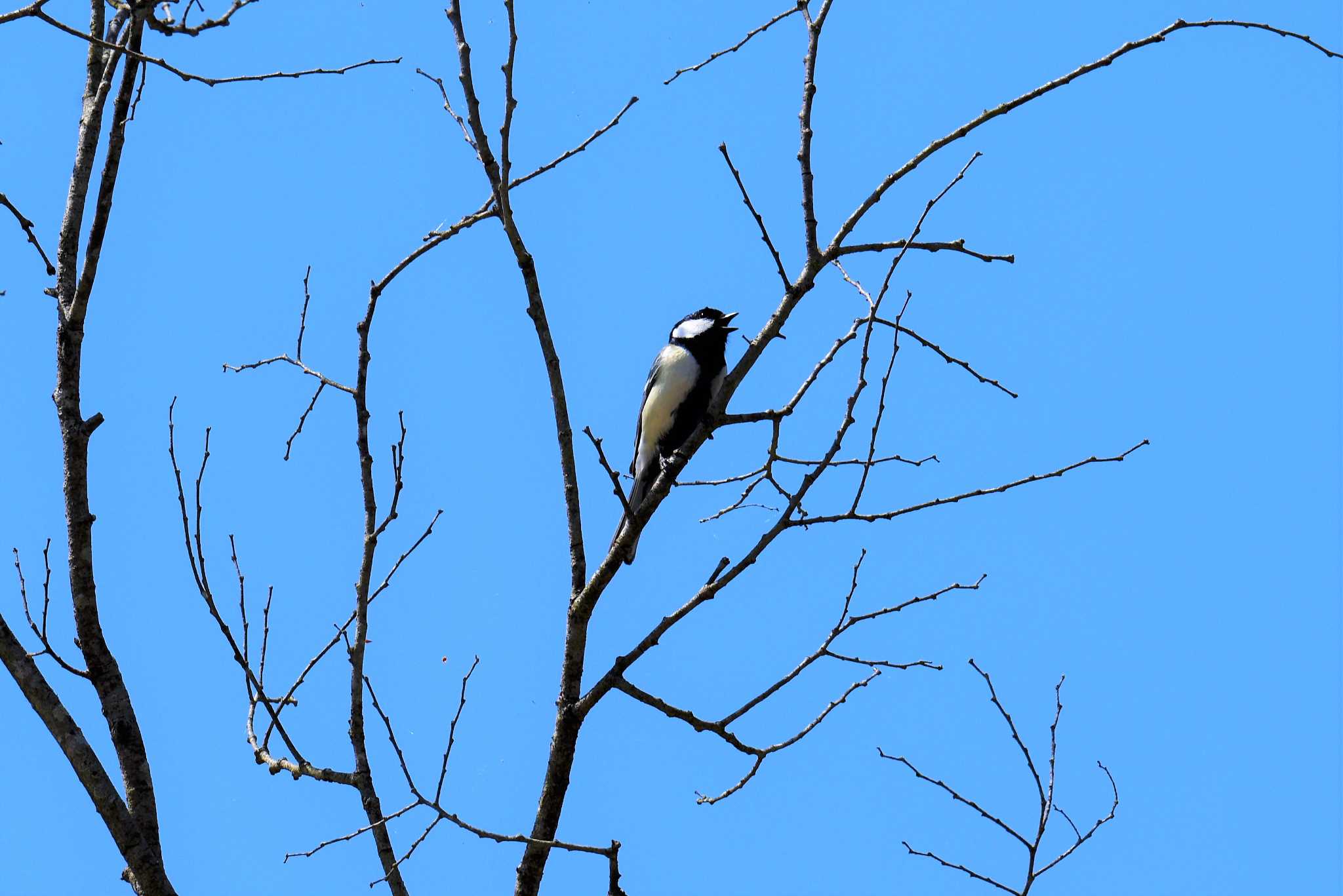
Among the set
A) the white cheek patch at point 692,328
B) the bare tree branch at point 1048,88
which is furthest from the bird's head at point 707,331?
the bare tree branch at point 1048,88

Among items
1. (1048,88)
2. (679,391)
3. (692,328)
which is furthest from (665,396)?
(1048,88)

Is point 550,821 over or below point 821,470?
below

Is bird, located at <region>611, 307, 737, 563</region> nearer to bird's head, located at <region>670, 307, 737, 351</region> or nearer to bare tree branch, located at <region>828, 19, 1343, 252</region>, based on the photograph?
bird's head, located at <region>670, 307, 737, 351</region>

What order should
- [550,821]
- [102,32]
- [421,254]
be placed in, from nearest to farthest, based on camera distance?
1. [550,821]
2. [421,254]
3. [102,32]

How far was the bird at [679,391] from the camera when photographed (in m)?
5.73

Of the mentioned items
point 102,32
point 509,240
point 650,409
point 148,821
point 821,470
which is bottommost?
point 148,821

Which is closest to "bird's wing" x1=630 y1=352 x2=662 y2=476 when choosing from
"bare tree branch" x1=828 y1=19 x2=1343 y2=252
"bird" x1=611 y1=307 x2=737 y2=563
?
"bird" x1=611 y1=307 x2=737 y2=563

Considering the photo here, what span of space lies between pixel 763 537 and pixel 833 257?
719mm

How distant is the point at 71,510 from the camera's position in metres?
3.50

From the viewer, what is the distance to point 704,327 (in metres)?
5.95

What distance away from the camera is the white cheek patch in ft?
19.4

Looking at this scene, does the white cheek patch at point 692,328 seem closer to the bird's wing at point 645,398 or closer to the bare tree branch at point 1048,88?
the bird's wing at point 645,398

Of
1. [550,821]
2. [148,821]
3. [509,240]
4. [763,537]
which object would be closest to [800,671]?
[763,537]

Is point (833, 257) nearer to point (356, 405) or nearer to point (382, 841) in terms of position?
point (356, 405)
